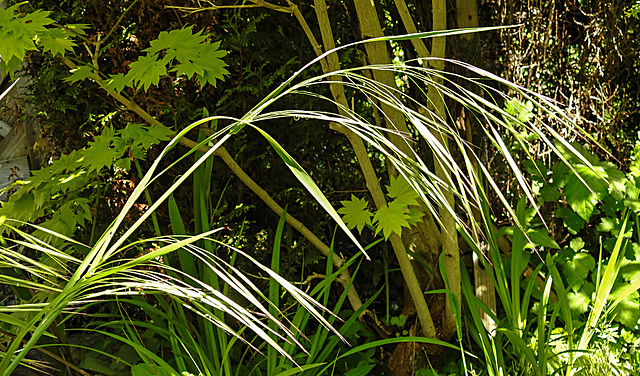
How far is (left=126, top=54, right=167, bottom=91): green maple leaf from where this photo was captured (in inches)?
51.4

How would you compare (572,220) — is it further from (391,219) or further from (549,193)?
(391,219)

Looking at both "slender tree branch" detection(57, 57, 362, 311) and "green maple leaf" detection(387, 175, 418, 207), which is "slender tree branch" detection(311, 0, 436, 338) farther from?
"slender tree branch" detection(57, 57, 362, 311)

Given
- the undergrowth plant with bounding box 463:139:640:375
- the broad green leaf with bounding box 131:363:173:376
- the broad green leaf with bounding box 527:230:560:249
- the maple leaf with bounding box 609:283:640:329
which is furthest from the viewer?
the broad green leaf with bounding box 527:230:560:249

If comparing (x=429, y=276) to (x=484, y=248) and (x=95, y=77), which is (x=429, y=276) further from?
(x=95, y=77)

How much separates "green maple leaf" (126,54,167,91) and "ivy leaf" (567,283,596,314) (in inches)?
60.4

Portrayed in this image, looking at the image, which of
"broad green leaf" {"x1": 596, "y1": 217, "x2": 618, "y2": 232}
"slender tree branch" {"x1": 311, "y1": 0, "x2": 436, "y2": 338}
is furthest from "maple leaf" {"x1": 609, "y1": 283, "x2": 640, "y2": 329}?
"slender tree branch" {"x1": 311, "y1": 0, "x2": 436, "y2": 338}

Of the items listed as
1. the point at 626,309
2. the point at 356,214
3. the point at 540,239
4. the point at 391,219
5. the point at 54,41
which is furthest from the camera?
the point at 540,239

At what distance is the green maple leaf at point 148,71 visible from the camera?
130cm

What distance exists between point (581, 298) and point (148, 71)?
159 centimetres

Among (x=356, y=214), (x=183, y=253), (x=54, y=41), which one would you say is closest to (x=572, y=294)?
(x=356, y=214)

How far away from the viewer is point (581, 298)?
1.86 m

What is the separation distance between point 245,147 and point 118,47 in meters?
0.62

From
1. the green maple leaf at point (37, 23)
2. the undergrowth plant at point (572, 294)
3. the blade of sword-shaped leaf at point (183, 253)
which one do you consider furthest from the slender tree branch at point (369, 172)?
the green maple leaf at point (37, 23)

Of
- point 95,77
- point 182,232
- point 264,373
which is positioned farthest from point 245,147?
point 264,373
